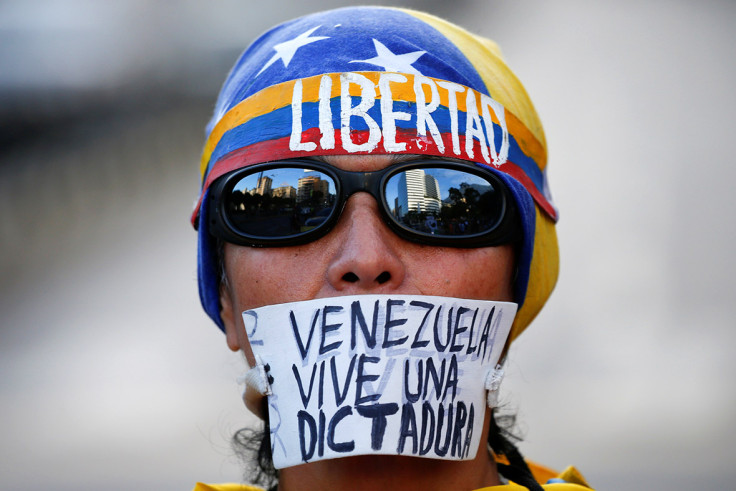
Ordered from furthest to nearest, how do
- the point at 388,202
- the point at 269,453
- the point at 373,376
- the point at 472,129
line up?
the point at 269,453
the point at 472,129
the point at 388,202
the point at 373,376

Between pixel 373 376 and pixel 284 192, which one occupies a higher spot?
pixel 284 192

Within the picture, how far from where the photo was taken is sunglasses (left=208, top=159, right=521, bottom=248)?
1826 millimetres

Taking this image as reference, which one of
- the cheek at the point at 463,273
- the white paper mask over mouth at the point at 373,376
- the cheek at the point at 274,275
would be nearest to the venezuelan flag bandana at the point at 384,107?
the cheek at the point at 463,273

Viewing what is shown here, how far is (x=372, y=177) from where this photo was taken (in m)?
1.83

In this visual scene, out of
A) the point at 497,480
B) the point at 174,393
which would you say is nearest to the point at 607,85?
the point at 174,393

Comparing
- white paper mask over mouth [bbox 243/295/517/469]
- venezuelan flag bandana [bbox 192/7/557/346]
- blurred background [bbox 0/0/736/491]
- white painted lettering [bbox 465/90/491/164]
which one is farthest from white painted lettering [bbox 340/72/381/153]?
blurred background [bbox 0/0/736/491]

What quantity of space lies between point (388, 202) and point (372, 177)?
0.23 feet

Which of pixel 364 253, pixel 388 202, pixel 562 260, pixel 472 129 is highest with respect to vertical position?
pixel 562 260

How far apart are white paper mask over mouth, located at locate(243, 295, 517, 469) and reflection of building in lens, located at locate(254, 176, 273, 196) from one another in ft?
0.91

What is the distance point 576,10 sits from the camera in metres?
6.73

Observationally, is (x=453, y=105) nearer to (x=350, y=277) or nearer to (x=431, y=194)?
(x=431, y=194)

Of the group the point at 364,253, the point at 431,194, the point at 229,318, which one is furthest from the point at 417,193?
the point at 229,318

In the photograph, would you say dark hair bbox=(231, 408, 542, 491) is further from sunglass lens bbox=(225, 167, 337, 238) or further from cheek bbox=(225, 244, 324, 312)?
sunglass lens bbox=(225, 167, 337, 238)

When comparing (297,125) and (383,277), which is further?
(297,125)
